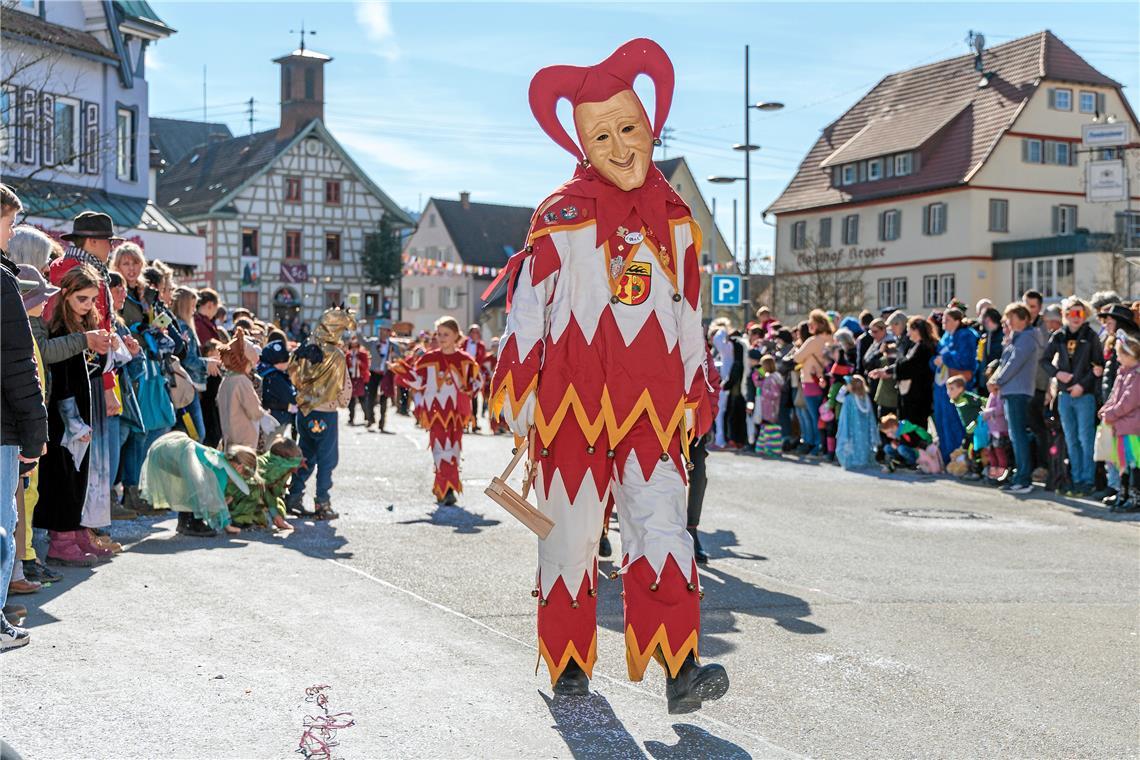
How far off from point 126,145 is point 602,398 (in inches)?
1249

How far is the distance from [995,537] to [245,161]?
60212 millimetres

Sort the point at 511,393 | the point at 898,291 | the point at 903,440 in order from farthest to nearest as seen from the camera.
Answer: the point at 898,291 → the point at 903,440 → the point at 511,393

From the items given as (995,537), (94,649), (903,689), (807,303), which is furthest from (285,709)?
(807,303)

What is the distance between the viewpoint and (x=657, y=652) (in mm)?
5055

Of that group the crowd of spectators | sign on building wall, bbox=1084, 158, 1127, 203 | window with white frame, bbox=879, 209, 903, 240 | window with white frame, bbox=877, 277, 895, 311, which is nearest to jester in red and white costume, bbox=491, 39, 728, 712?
the crowd of spectators

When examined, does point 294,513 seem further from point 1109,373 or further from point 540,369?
point 1109,373

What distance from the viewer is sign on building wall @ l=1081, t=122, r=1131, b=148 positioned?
156ft

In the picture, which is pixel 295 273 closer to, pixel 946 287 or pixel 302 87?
pixel 302 87

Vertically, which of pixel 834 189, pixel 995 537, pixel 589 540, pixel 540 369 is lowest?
pixel 995 537

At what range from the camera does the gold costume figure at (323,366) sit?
10.8m

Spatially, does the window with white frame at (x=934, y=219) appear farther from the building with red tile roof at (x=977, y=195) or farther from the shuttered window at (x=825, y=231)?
the shuttered window at (x=825, y=231)

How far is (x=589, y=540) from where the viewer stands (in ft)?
17.2

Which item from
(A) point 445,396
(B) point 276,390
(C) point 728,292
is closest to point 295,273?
(C) point 728,292

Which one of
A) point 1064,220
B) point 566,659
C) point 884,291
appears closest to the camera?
point 566,659
